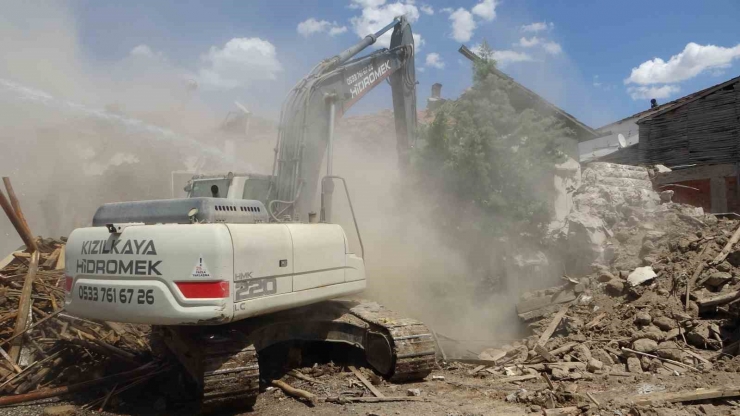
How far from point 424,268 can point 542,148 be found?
134 inches

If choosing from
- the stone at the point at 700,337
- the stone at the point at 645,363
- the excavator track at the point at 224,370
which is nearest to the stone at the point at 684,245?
the stone at the point at 700,337

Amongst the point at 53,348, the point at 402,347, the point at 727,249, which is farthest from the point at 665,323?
the point at 53,348

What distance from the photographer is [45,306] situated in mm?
7414

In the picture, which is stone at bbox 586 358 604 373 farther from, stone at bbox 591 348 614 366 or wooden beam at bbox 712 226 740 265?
wooden beam at bbox 712 226 740 265

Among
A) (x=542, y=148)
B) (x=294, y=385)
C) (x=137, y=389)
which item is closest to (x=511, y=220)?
(x=542, y=148)

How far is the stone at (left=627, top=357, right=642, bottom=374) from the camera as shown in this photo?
6004 millimetres

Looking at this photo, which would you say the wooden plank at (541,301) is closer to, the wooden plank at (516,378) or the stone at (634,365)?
the stone at (634,365)

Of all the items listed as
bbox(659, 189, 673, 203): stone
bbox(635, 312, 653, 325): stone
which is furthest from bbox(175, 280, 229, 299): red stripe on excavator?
bbox(659, 189, 673, 203): stone

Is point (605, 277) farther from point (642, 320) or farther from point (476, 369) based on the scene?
point (476, 369)

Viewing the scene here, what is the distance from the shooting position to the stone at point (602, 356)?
6.39 metres

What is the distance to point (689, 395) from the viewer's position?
16.1 feet

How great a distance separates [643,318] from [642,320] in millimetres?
30

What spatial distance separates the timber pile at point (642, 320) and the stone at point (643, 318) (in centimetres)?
1

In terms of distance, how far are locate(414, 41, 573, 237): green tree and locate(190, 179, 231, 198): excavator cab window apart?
5.13 metres
